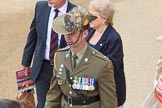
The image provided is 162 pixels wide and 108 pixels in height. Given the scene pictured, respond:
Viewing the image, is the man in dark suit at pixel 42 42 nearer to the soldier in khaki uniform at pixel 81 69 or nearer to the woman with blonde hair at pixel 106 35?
the woman with blonde hair at pixel 106 35

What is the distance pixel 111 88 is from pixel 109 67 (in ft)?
0.57

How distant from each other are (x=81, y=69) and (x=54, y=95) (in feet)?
1.23

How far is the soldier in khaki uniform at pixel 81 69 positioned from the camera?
333 cm

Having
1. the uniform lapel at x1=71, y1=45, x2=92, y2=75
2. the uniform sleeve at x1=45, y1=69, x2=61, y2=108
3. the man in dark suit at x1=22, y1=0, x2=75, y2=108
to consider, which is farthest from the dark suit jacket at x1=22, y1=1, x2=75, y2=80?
the uniform lapel at x1=71, y1=45, x2=92, y2=75

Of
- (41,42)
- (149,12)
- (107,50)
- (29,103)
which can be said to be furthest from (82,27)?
(149,12)

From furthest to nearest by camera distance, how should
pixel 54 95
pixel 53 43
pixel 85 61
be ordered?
1. pixel 53 43
2. pixel 54 95
3. pixel 85 61

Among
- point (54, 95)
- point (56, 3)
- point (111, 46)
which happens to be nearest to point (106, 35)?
point (111, 46)

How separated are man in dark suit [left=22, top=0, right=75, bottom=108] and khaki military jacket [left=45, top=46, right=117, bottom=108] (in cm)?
78

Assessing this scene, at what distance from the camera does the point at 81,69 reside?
3406mm

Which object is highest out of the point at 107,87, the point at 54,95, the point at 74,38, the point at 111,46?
the point at 74,38

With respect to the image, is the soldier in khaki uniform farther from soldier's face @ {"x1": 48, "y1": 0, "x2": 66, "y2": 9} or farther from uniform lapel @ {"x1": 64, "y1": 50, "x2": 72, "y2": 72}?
soldier's face @ {"x1": 48, "y1": 0, "x2": 66, "y2": 9}

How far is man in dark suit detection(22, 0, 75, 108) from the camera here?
425 cm

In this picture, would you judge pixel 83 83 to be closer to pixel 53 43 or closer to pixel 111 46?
pixel 111 46

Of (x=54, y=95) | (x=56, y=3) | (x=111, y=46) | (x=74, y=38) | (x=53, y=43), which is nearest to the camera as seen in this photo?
(x=74, y=38)
